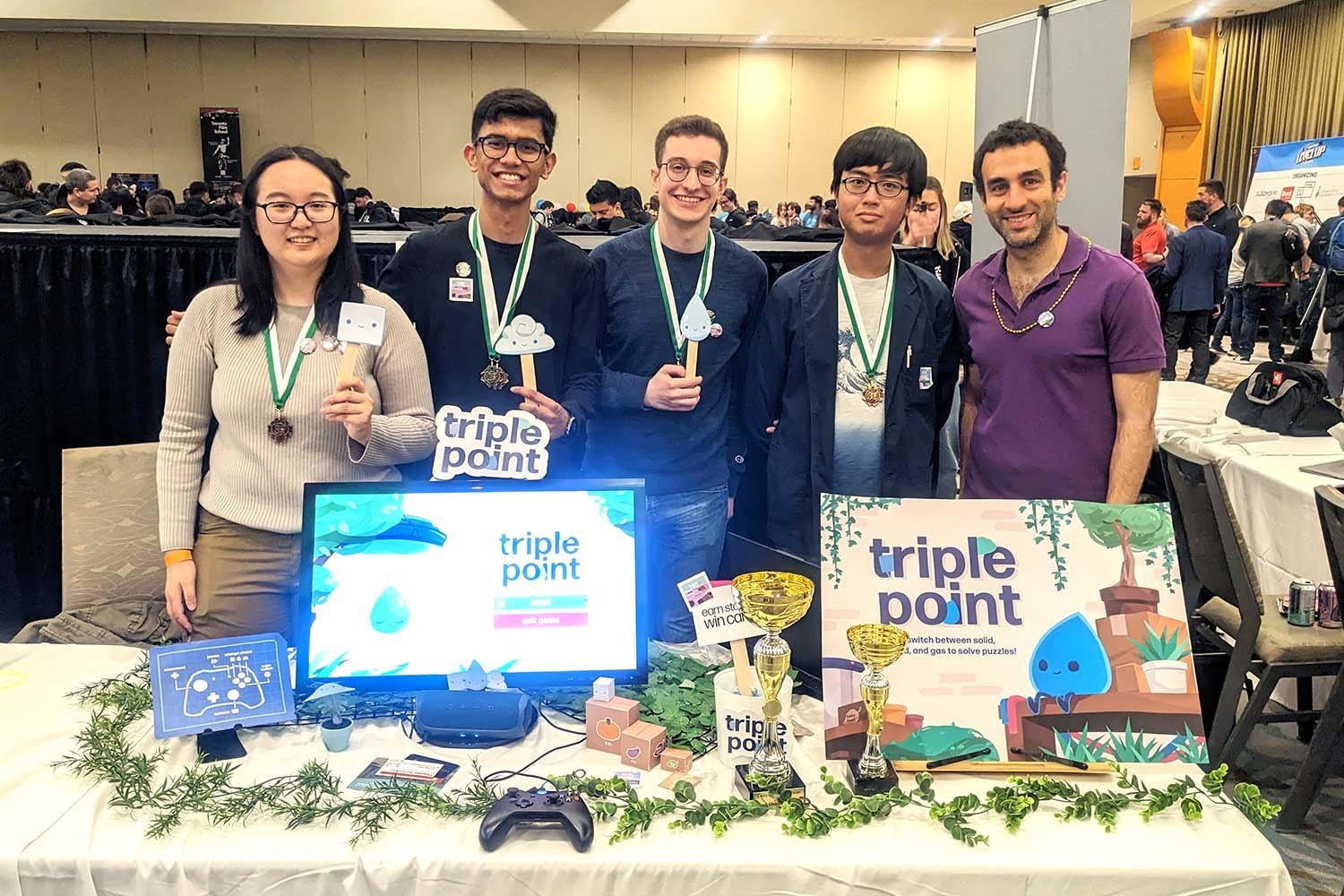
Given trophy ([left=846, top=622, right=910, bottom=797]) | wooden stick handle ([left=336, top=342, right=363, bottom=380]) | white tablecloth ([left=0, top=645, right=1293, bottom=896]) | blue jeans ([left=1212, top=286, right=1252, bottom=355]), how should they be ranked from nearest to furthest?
white tablecloth ([left=0, top=645, right=1293, bottom=896])
trophy ([left=846, top=622, right=910, bottom=797])
wooden stick handle ([left=336, top=342, right=363, bottom=380])
blue jeans ([left=1212, top=286, right=1252, bottom=355])

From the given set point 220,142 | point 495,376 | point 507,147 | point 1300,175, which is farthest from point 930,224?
point 220,142

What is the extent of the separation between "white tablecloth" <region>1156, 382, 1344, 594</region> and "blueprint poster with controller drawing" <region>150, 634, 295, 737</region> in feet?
8.81

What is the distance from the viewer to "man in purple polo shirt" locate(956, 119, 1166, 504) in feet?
6.54

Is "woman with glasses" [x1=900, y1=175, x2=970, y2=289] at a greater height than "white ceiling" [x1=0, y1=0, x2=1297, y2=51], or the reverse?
"white ceiling" [x1=0, y1=0, x2=1297, y2=51]

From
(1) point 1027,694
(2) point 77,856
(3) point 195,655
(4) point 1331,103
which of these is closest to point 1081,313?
(1) point 1027,694

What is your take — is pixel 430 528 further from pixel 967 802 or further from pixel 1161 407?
pixel 1161 407

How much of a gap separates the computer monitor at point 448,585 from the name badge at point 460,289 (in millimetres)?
737

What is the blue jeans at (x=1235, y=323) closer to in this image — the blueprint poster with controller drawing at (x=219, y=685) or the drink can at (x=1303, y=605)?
the drink can at (x=1303, y=605)

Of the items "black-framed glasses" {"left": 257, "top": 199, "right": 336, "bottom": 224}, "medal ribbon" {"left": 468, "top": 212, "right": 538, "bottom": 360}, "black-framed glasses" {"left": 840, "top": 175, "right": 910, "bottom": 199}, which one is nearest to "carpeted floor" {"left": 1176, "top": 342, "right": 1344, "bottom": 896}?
"black-framed glasses" {"left": 840, "top": 175, "right": 910, "bottom": 199}

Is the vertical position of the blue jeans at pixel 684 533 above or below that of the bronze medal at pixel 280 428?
below

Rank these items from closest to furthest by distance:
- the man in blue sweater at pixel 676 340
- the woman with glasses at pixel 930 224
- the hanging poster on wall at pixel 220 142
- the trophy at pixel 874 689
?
the trophy at pixel 874 689
the man in blue sweater at pixel 676 340
the woman with glasses at pixel 930 224
the hanging poster on wall at pixel 220 142

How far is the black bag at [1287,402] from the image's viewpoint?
3.76 meters

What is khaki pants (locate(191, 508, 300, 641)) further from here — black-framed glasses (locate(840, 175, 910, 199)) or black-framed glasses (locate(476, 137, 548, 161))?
black-framed glasses (locate(840, 175, 910, 199))

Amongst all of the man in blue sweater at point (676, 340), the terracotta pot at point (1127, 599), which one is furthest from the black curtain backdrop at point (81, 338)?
the terracotta pot at point (1127, 599)
